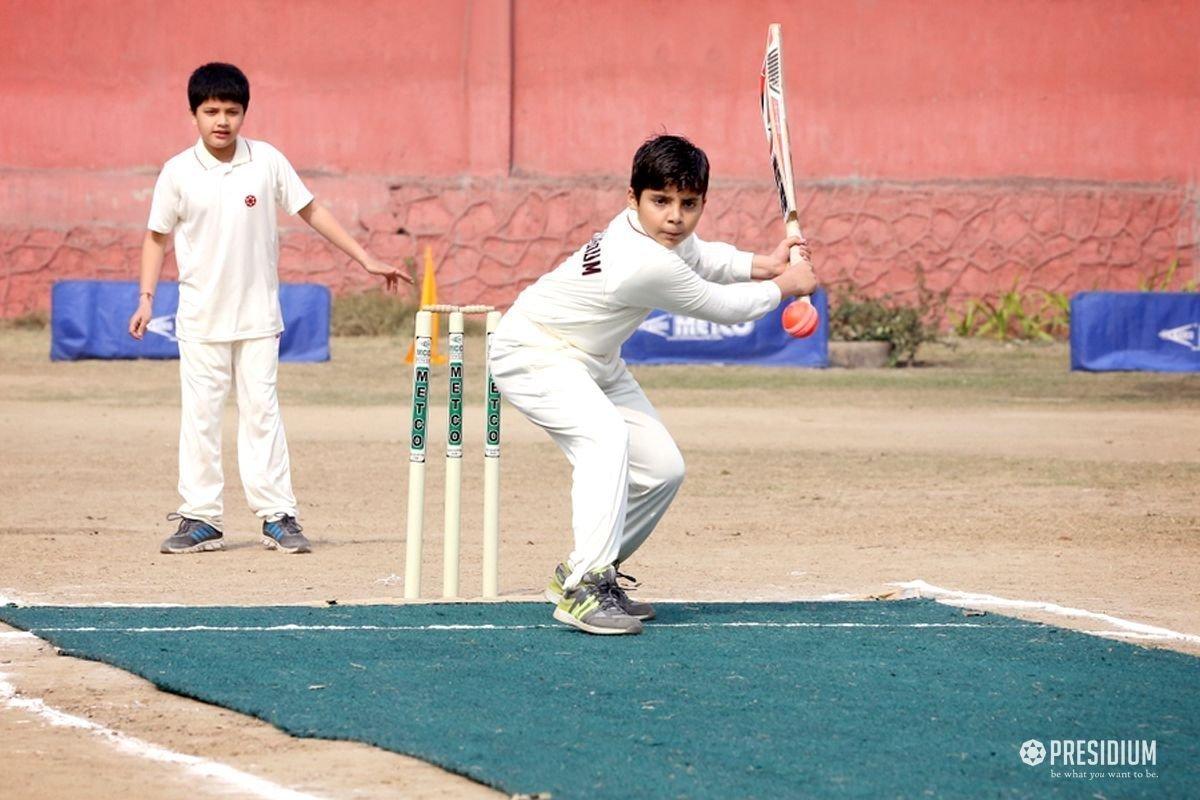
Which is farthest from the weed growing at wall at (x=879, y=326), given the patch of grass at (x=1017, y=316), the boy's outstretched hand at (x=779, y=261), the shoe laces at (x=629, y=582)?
the boy's outstretched hand at (x=779, y=261)

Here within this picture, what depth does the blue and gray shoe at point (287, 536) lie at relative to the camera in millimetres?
9367

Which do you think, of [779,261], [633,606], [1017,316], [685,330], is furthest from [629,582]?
[1017,316]

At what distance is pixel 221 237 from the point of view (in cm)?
923

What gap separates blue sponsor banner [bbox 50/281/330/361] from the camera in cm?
2128

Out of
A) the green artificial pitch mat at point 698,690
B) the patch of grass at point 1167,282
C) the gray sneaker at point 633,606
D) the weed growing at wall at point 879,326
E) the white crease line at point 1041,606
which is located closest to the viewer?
the green artificial pitch mat at point 698,690

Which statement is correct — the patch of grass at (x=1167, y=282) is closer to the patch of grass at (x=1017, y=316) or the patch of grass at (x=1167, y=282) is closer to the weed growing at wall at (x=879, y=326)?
the patch of grass at (x=1017, y=316)

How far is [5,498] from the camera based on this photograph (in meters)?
11.4

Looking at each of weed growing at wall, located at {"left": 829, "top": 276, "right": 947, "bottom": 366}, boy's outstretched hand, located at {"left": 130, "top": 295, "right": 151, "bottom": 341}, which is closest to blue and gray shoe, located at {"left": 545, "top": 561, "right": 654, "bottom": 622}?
boy's outstretched hand, located at {"left": 130, "top": 295, "right": 151, "bottom": 341}

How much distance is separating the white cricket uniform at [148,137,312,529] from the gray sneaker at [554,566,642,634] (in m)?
2.69

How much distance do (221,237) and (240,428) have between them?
2.85 feet

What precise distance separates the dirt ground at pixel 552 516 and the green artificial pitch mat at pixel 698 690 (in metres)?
0.23

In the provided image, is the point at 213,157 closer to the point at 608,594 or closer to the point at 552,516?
the point at 552,516

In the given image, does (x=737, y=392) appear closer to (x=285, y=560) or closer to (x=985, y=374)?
(x=985, y=374)

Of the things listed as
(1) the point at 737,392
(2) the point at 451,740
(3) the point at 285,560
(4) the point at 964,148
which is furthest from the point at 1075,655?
(4) the point at 964,148
